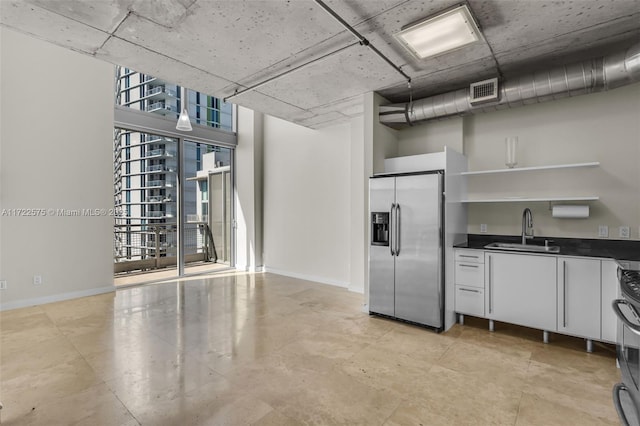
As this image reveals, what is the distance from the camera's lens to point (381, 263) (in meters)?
3.95

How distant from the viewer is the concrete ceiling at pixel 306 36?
245 centimetres

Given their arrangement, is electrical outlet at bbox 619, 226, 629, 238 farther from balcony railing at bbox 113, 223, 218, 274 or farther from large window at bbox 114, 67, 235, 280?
balcony railing at bbox 113, 223, 218, 274

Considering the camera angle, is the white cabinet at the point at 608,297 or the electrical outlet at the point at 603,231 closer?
the white cabinet at the point at 608,297

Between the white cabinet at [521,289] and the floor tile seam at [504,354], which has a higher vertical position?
the white cabinet at [521,289]

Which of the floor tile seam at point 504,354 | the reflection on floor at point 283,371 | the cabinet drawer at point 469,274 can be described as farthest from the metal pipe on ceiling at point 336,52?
the floor tile seam at point 504,354

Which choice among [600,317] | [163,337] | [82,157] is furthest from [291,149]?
[600,317]

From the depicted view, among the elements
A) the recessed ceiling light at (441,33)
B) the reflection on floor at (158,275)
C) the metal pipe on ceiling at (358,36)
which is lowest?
the reflection on floor at (158,275)

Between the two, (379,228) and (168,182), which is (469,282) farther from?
(168,182)

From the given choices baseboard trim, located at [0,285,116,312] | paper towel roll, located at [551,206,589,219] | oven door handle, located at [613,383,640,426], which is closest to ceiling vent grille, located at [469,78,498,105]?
paper towel roll, located at [551,206,589,219]

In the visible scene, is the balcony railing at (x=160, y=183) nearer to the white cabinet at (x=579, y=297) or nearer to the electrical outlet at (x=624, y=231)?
the white cabinet at (x=579, y=297)

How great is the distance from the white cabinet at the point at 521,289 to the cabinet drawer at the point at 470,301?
68mm

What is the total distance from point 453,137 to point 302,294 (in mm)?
3285

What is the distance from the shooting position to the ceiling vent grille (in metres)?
3.39

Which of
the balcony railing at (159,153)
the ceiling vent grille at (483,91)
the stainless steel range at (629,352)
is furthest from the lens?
the balcony railing at (159,153)
